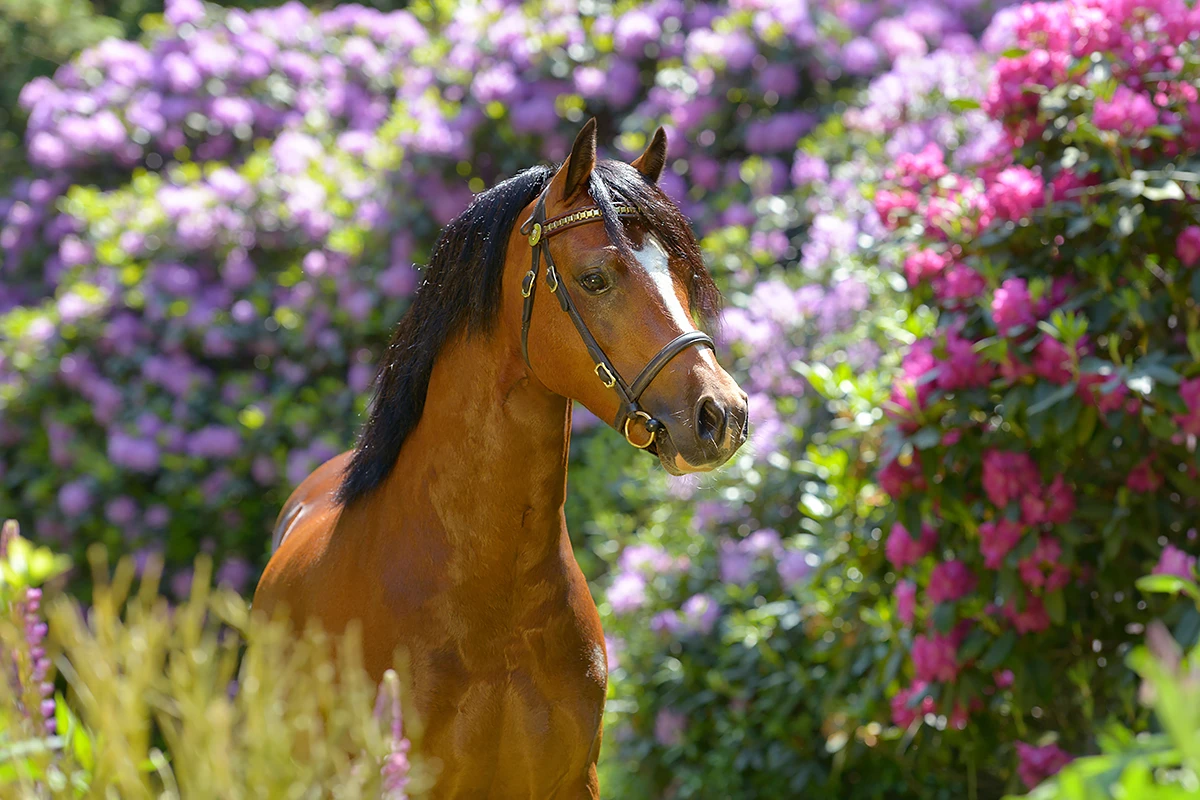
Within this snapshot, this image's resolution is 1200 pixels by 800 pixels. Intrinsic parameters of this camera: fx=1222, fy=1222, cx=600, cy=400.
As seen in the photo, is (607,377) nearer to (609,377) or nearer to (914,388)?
(609,377)

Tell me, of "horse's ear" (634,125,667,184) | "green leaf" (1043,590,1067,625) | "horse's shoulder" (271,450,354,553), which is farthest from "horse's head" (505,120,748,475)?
"green leaf" (1043,590,1067,625)

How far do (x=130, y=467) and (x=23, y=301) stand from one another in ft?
7.84

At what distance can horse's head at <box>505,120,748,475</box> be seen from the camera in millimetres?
1976

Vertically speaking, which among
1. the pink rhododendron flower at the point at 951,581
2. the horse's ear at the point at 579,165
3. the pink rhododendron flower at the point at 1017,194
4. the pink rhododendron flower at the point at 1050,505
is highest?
the horse's ear at the point at 579,165

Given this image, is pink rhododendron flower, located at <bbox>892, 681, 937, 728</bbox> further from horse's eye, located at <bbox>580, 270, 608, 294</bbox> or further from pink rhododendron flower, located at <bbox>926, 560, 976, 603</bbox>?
horse's eye, located at <bbox>580, 270, 608, 294</bbox>

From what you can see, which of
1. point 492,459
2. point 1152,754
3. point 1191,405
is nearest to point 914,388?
point 1191,405

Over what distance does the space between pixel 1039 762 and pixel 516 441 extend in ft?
5.58

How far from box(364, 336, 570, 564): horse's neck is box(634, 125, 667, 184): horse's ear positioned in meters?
0.48

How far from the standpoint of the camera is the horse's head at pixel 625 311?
1.98 meters

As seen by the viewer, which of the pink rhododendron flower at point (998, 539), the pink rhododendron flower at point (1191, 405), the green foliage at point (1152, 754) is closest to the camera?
the green foliage at point (1152, 754)

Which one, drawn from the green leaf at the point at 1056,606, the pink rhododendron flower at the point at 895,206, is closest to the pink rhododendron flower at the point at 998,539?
the green leaf at the point at 1056,606

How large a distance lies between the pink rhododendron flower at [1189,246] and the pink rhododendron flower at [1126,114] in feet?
0.90

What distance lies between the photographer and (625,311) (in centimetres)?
208

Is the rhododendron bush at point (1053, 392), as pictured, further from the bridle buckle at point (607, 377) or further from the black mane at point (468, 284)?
the bridle buckle at point (607, 377)
